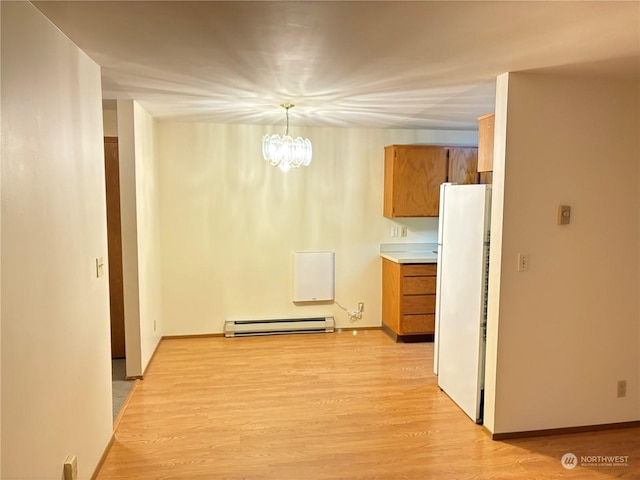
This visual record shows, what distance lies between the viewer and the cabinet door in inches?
187

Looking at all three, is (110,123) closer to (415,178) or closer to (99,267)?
(99,267)

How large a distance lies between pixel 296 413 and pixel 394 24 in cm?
251

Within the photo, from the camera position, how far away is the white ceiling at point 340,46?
→ 1690 millimetres

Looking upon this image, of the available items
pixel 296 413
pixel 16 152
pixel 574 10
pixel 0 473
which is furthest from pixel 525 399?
pixel 16 152

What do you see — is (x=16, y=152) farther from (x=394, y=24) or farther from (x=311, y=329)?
(x=311, y=329)

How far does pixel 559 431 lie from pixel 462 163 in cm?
280

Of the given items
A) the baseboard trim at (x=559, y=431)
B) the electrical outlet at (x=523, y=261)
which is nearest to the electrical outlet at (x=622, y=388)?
the baseboard trim at (x=559, y=431)

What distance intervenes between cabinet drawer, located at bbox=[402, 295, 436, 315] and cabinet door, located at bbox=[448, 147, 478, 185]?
4.27ft

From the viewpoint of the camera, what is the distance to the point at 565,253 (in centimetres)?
275

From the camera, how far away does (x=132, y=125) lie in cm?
347

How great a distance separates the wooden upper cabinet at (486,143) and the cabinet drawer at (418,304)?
1.83 metres

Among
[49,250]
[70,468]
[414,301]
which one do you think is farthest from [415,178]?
[70,468]

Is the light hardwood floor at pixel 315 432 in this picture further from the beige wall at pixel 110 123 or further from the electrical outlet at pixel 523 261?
the beige wall at pixel 110 123

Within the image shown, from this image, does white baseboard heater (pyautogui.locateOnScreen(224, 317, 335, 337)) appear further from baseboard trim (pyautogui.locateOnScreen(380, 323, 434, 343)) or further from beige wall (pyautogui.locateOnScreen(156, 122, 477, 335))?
baseboard trim (pyautogui.locateOnScreen(380, 323, 434, 343))
